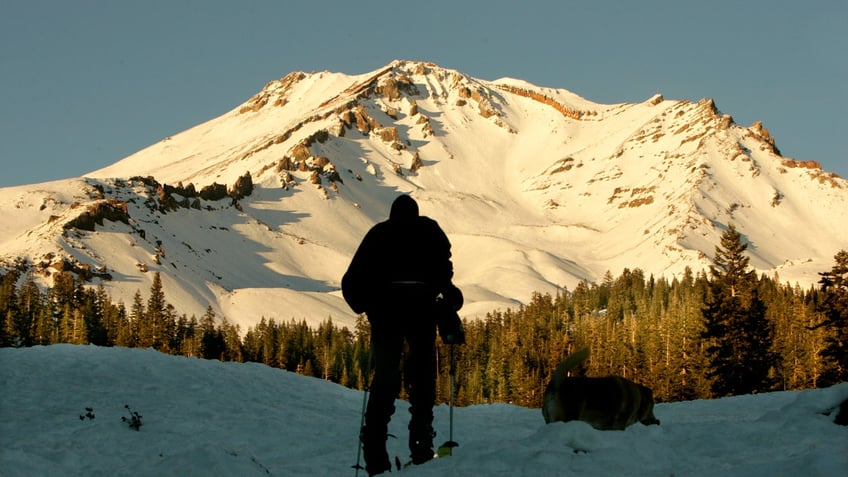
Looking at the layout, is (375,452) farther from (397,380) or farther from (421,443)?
(397,380)

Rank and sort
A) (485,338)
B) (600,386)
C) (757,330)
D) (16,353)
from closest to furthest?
(600,386), (16,353), (757,330), (485,338)

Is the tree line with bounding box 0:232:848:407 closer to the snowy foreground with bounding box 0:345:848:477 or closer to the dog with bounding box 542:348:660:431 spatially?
the snowy foreground with bounding box 0:345:848:477

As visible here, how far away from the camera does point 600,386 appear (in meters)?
11.8

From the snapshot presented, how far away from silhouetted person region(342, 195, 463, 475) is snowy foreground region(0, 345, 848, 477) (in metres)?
1.03

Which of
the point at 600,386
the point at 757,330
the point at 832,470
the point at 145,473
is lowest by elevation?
the point at 145,473

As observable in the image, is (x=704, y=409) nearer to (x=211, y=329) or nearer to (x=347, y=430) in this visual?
(x=347, y=430)

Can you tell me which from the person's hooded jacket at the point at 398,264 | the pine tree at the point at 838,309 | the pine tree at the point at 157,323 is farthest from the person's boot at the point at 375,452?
the pine tree at the point at 157,323

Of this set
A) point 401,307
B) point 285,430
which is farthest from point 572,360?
point 285,430

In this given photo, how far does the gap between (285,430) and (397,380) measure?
6.67 metres

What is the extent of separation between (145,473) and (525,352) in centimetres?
11137

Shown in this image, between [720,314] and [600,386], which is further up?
[720,314]

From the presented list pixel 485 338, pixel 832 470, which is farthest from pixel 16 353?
pixel 485 338

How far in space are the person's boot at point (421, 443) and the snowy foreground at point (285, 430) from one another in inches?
28.6

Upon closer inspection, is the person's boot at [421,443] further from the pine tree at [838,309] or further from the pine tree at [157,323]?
the pine tree at [157,323]
